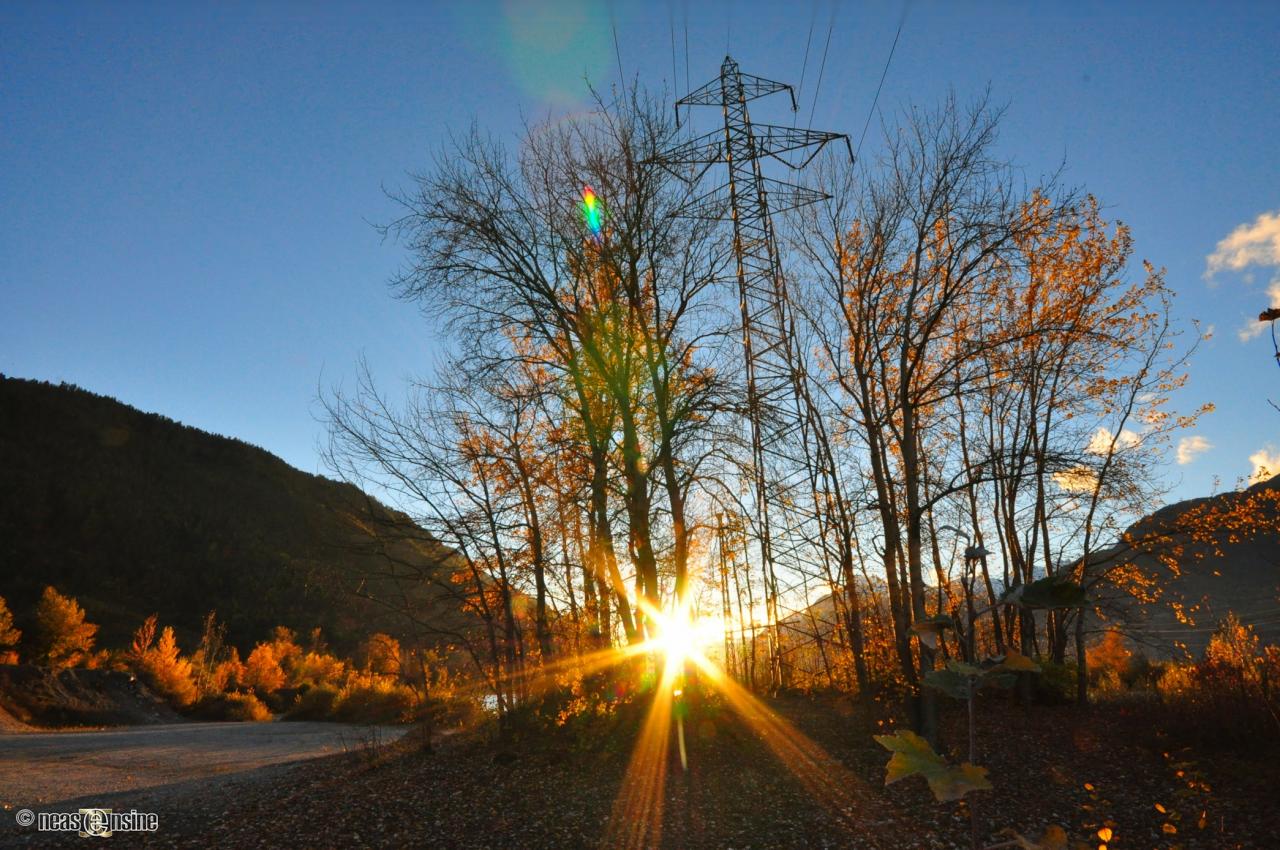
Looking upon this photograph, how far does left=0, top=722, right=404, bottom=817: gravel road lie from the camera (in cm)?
830

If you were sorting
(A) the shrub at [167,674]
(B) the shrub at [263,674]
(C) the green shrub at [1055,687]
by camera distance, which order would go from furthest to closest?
(B) the shrub at [263,674] → (A) the shrub at [167,674] → (C) the green shrub at [1055,687]

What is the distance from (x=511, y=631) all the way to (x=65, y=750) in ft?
29.5

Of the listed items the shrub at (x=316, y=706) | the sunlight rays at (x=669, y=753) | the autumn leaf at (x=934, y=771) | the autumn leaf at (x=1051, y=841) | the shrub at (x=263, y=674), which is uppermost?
the autumn leaf at (x=934, y=771)

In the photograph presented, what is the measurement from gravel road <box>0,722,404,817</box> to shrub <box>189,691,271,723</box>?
4655 millimetres

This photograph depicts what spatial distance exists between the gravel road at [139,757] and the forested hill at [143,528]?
14089 millimetres

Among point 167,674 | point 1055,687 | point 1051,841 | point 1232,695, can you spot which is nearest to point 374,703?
point 167,674

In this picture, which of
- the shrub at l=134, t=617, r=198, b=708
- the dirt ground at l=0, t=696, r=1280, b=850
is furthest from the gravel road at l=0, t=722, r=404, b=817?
the shrub at l=134, t=617, r=198, b=708

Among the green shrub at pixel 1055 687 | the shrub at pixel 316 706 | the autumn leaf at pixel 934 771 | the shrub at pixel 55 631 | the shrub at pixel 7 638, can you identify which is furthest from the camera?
the shrub at pixel 55 631

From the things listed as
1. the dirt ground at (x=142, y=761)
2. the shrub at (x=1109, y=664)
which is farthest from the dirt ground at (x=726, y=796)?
the shrub at (x=1109, y=664)

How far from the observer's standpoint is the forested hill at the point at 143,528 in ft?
125

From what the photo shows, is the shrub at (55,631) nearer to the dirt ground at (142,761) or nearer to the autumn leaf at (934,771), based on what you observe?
the dirt ground at (142,761)

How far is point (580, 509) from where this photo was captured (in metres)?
9.97

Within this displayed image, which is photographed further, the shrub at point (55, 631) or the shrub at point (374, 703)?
the shrub at point (55, 631)

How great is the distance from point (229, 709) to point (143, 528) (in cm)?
2990
